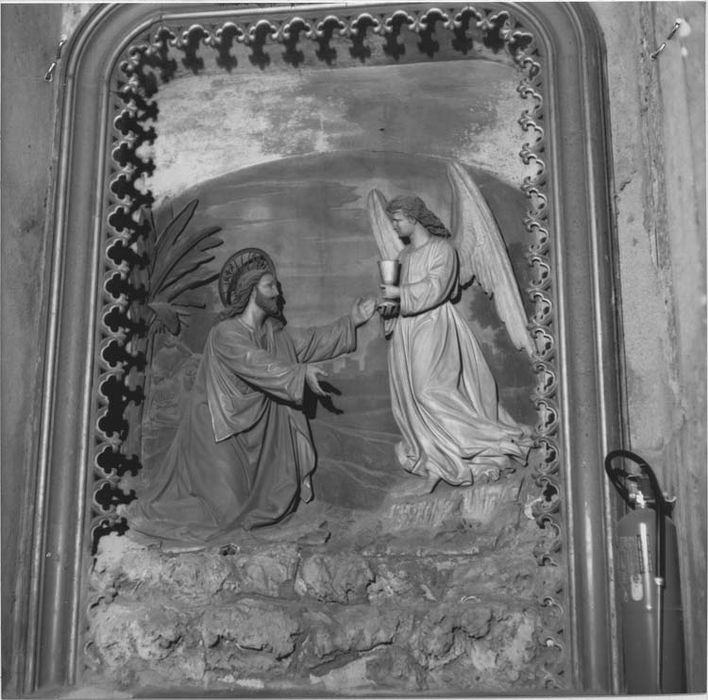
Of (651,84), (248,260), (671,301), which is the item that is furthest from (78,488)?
(651,84)

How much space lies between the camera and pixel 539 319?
746cm

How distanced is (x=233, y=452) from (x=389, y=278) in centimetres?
120

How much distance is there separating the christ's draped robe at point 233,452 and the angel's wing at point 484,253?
105 centimetres

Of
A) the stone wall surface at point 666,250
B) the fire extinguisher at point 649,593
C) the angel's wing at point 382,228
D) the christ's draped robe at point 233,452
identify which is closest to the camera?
the fire extinguisher at point 649,593

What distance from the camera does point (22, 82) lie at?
776cm

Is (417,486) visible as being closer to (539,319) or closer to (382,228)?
(539,319)

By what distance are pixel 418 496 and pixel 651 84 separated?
241 cm

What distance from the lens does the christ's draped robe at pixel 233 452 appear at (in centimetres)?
739

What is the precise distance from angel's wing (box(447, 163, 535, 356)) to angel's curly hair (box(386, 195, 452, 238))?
0.10m

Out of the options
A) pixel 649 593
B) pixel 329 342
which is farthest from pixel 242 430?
pixel 649 593

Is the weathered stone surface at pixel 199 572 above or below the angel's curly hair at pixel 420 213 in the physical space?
below

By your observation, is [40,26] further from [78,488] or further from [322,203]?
[78,488]

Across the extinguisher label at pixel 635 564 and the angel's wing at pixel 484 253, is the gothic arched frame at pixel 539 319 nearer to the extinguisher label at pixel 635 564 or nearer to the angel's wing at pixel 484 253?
the angel's wing at pixel 484 253

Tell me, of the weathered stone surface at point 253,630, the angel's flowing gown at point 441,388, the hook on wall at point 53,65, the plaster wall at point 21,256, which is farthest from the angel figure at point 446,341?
the hook on wall at point 53,65
